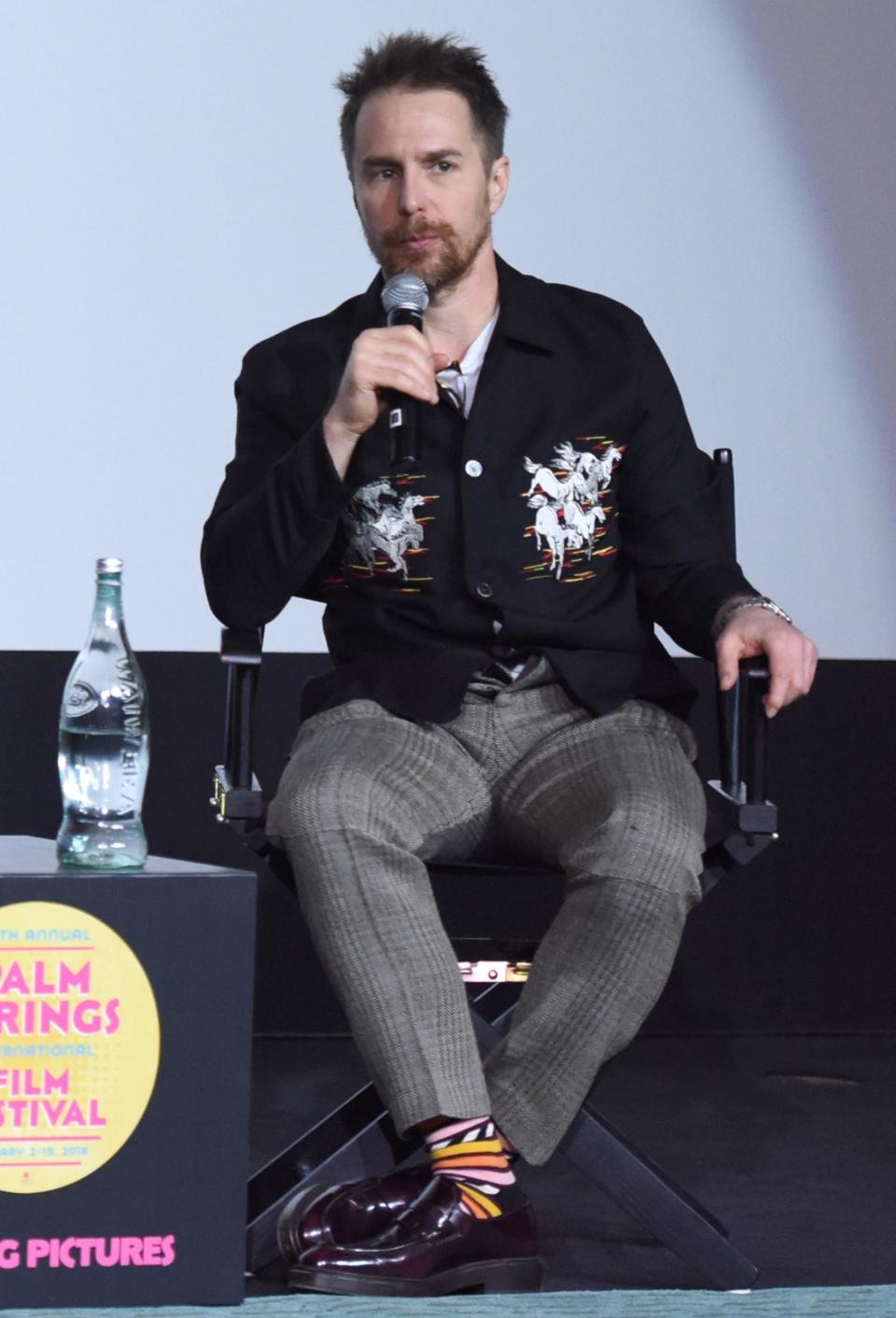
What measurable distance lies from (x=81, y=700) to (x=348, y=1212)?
21.3 inches

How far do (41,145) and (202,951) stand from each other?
1.88 metres

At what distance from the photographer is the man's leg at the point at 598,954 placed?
1.76 meters

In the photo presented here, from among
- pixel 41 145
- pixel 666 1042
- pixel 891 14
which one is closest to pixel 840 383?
pixel 891 14

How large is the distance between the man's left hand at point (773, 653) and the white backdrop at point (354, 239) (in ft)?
4.19

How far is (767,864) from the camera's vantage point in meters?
3.31

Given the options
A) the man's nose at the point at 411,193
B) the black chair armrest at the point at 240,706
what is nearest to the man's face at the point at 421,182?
the man's nose at the point at 411,193

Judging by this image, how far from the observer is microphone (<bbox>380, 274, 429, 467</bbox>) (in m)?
1.83

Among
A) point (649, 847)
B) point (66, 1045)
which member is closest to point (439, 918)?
point (649, 847)

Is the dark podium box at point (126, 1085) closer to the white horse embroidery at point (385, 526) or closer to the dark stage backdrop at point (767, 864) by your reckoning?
the white horse embroidery at point (385, 526)

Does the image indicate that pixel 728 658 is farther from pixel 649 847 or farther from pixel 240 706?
pixel 240 706

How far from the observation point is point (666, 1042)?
3301mm

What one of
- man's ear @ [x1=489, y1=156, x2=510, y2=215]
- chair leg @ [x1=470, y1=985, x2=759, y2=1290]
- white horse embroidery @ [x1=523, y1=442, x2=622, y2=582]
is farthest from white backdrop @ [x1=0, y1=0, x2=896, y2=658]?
chair leg @ [x1=470, y1=985, x2=759, y2=1290]

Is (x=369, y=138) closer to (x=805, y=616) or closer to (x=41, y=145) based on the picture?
(x=41, y=145)

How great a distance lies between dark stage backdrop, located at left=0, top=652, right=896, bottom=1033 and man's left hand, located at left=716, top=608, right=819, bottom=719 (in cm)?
127
